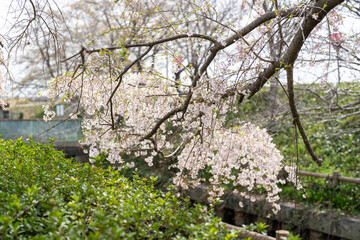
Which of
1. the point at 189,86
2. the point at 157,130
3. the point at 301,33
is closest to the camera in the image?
the point at 301,33

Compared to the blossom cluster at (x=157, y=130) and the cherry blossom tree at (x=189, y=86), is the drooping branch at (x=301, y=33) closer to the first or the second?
the cherry blossom tree at (x=189, y=86)

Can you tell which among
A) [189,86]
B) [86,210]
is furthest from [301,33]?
[86,210]

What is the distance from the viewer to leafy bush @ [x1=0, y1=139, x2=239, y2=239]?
1.96m

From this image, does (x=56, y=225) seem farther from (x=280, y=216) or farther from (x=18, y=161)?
(x=280, y=216)

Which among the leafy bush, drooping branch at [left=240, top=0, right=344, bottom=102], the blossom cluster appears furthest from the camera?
the blossom cluster

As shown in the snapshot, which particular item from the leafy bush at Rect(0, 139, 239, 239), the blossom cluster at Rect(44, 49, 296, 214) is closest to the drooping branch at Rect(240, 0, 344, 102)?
the blossom cluster at Rect(44, 49, 296, 214)

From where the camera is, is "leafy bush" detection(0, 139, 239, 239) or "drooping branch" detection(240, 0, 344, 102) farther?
"drooping branch" detection(240, 0, 344, 102)

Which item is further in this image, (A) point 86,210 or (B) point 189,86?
(B) point 189,86

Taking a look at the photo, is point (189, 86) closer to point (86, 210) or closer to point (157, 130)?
point (157, 130)

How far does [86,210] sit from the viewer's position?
242 centimetres

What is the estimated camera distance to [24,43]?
385cm

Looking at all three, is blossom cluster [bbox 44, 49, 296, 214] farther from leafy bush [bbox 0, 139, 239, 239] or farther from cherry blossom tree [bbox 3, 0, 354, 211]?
leafy bush [bbox 0, 139, 239, 239]

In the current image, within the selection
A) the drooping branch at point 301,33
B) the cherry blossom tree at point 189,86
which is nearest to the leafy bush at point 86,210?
the cherry blossom tree at point 189,86

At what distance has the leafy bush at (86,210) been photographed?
1965 mm
